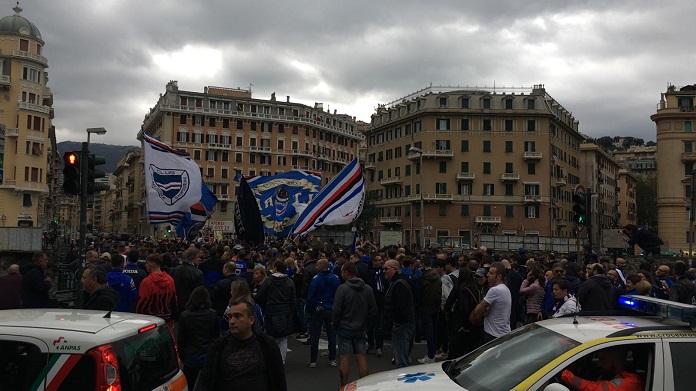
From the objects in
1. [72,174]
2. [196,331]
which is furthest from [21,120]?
[196,331]

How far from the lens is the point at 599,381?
4434 millimetres

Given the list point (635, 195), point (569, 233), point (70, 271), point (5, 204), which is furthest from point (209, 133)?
point (635, 195)

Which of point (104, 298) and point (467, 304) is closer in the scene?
point (104, 298)

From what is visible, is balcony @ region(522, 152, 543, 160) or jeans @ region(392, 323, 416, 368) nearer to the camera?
jeans @ region(392, 323, 416, 368)

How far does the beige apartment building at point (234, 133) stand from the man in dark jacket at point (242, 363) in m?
82.5

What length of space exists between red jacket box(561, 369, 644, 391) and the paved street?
4.90 m

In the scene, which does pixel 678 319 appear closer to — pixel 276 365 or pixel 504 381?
pixel 504 381

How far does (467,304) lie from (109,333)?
17.6ft

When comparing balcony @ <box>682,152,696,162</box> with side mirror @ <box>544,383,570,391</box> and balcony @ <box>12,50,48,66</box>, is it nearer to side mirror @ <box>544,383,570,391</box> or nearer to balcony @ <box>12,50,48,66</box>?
side mirror @ <box>544,383,570,391</box>

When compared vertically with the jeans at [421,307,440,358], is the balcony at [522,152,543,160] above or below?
above

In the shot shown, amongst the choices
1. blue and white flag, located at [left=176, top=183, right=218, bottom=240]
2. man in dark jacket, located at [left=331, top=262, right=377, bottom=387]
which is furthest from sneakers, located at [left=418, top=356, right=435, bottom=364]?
blue and white flag, located at [left=176, top=183, right=218, bottom=240]

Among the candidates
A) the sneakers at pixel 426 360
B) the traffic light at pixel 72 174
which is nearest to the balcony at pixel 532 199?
the sneakers at pixel 426 360

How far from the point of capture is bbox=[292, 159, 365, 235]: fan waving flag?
17.1m

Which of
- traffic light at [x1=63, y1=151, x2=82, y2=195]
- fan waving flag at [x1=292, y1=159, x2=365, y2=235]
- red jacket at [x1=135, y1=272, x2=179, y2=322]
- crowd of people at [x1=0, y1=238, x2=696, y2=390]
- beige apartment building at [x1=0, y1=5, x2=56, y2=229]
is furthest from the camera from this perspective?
beige apartment building at [x1=0, y1=5, x2=56, y2=229]
